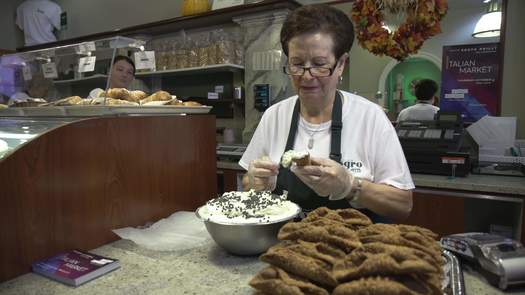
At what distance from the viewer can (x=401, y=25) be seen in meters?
2.45

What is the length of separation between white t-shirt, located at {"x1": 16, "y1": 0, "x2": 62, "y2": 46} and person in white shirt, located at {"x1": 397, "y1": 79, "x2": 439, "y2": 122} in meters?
5.83

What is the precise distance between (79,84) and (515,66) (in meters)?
3.32

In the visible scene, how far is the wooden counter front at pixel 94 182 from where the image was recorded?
110 centimetres

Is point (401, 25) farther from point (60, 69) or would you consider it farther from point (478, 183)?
point (60, 69)

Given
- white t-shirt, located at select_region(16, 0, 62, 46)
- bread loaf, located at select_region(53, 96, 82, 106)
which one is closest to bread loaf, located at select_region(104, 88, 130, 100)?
bread loaf, located at select_region(53, 96, 82, 106)

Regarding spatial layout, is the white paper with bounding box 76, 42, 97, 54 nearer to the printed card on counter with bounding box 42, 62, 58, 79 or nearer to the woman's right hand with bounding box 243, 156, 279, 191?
the printed card on counter with bounding box 42, 62, 58, 79

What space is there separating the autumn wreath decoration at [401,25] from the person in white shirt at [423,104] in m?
0.87

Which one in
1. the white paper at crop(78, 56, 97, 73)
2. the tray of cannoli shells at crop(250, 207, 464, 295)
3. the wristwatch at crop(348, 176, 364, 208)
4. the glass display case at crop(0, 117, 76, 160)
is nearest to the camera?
the tray of cannoli shells at crop(250, 207, 464, 295)

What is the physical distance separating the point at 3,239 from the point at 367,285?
1.04 metres

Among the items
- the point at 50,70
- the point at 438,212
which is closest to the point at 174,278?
the point at 50,70

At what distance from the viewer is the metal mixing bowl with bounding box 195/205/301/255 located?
1064 mm

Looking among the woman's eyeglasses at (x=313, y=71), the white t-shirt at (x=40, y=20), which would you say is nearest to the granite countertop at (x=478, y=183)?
the woman's eyeglasses at (x=313, y=71)

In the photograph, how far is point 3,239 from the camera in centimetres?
106

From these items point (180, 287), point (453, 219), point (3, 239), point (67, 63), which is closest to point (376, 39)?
point (453, 219)
